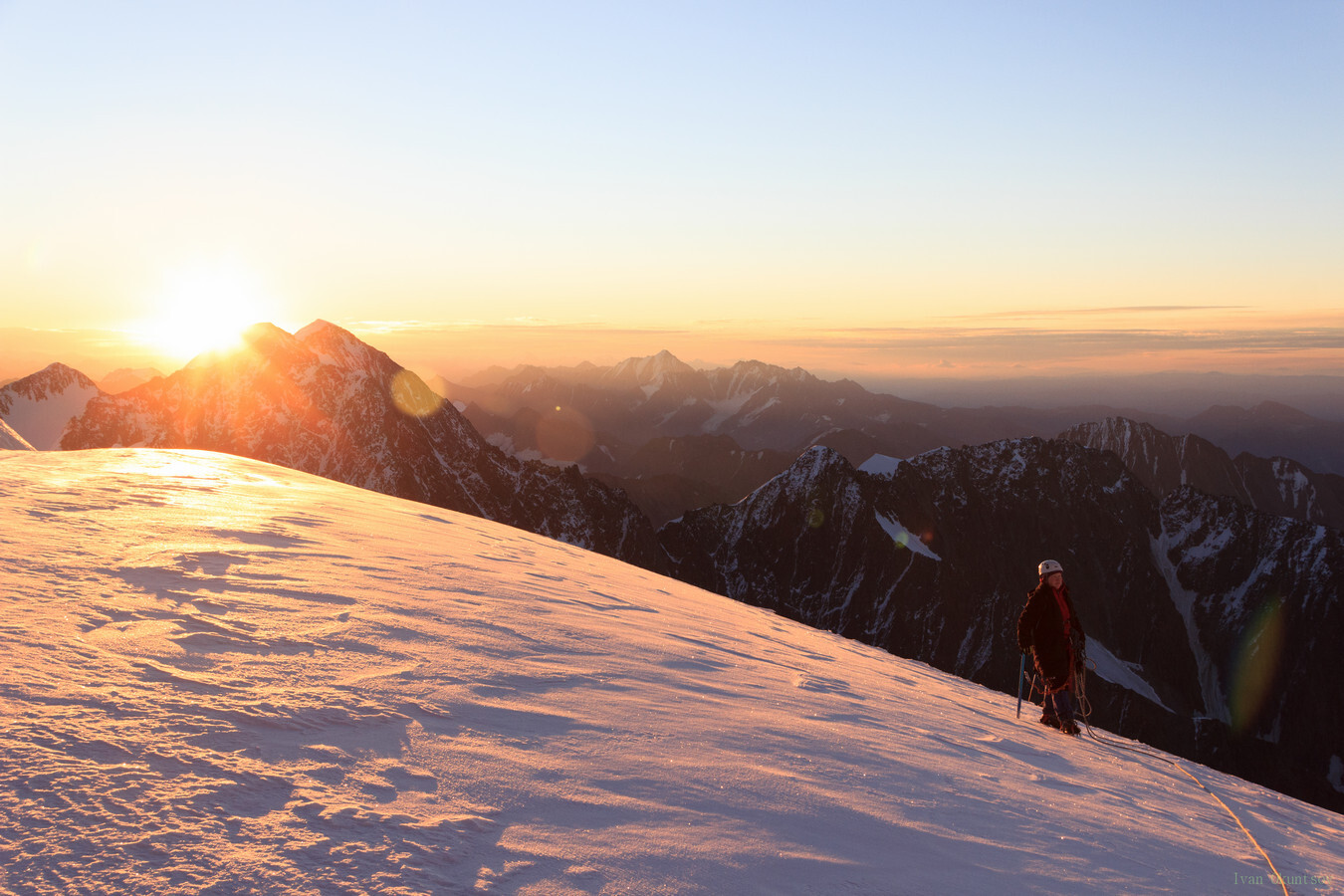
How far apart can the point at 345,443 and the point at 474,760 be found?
651ft

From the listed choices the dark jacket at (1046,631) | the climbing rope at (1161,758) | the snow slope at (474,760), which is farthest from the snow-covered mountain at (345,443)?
the snow slope at (474,760)

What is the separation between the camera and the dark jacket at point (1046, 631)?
11055 mm

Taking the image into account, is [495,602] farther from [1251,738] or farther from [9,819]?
[1251,738]

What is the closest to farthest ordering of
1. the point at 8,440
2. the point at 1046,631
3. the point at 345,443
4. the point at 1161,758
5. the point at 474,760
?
the point at 474,760
the point at 1161,758
the point at 1046,631
the point at 8,440
the point at 345,443

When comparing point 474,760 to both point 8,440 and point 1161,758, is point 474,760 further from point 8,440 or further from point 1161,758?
point 8,440

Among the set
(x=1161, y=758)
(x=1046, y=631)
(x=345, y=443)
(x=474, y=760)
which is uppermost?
(x=474, y=760)

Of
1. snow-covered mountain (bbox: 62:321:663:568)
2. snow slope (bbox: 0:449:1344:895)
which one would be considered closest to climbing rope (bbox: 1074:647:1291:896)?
snow slope (bbox: 0:449:1344:895)

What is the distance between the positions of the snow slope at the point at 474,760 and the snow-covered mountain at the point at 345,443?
16089 centimetres

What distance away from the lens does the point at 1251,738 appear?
161 meters

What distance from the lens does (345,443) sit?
185 meters

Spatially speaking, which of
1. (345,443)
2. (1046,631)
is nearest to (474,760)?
(1046,631)

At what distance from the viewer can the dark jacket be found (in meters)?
11.1

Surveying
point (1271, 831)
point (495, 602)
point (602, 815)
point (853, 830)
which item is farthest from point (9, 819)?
point (1271, 831)

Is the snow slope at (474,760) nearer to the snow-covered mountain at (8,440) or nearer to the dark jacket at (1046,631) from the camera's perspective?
the dark jacket at (1046,631)
